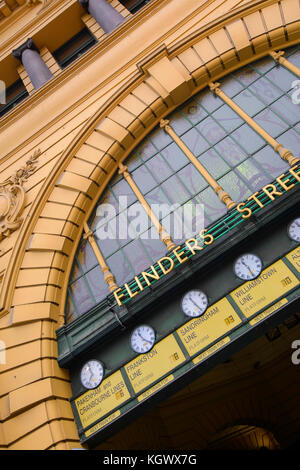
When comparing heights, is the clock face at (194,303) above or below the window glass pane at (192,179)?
below

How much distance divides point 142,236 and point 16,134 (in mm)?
7091

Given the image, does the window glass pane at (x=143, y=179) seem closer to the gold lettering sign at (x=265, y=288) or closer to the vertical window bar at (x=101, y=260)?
the vertical window bar at (x=101, y=260)

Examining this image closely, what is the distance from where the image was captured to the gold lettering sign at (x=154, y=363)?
25.4 feet

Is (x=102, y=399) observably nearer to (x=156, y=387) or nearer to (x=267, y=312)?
(x=156, y=387)

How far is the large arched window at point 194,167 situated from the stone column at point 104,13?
18.4 ft

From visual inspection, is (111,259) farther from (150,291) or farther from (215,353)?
(215,353)

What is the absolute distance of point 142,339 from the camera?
27.2ft

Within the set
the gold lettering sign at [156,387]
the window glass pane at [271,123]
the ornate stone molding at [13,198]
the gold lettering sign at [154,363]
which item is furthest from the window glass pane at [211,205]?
the ornate stone molding at [13,198]

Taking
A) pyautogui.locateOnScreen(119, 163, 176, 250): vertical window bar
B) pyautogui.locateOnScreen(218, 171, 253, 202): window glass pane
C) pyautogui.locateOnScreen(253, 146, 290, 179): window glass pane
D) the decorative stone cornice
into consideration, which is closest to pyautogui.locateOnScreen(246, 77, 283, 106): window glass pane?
pyautogui.locateOnScreen(253, 146, 290, 179): window glass pane

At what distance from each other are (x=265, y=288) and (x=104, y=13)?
519 inches

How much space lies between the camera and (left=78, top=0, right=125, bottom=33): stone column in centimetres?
1446

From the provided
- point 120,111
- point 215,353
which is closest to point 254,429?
point 215,353

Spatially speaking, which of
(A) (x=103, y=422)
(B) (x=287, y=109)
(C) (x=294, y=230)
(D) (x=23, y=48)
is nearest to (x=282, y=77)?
(B) (x=287, y=109)

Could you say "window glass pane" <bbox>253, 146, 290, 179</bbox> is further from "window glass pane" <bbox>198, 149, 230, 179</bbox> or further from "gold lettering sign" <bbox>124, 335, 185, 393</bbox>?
"gold lettering sign" <bbox>124, 335, 185, 393</bbox>
